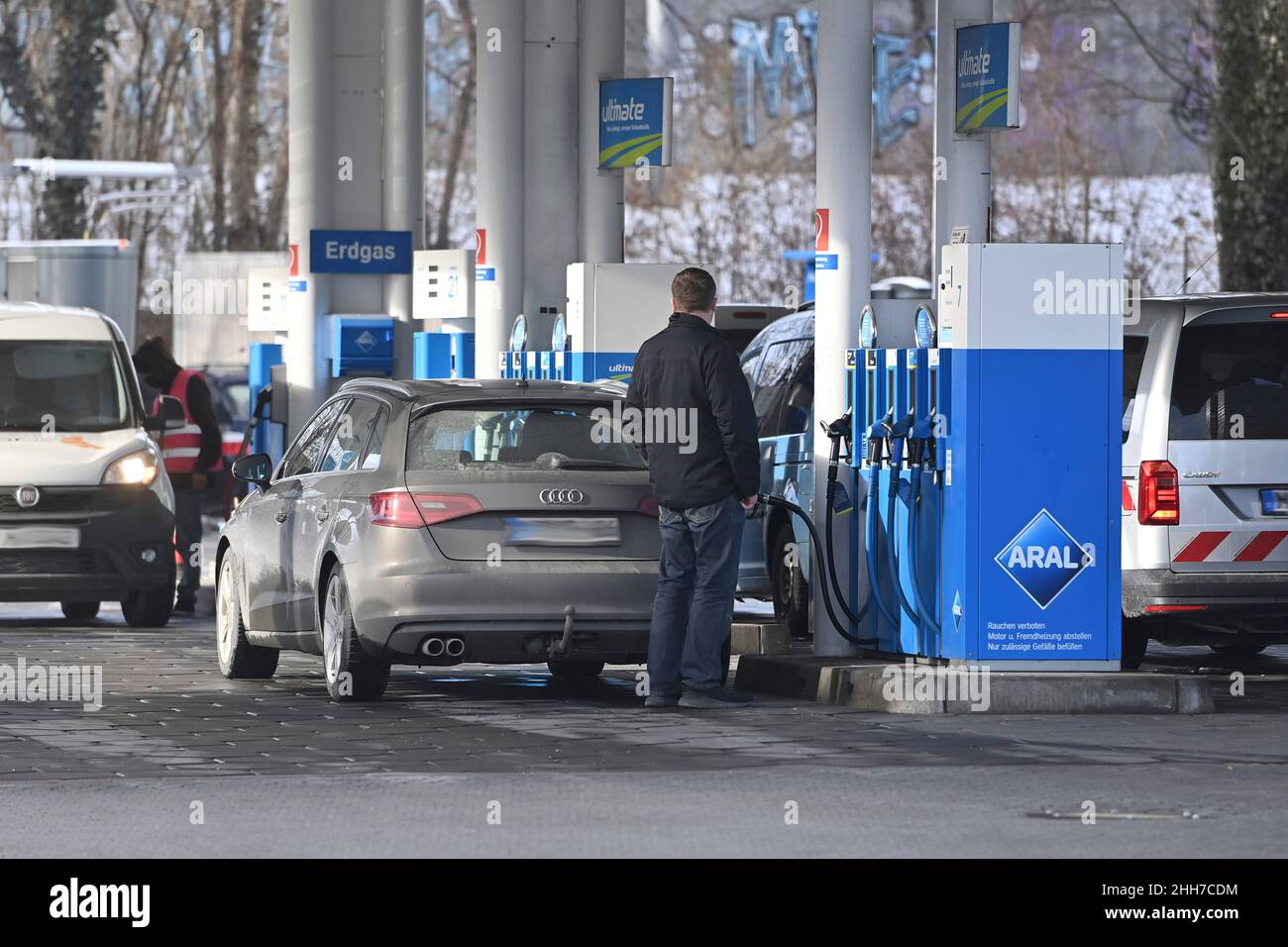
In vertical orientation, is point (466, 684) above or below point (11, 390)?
below

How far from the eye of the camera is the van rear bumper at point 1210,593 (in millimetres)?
12945

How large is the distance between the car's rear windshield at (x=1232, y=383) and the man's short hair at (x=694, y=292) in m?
2.37

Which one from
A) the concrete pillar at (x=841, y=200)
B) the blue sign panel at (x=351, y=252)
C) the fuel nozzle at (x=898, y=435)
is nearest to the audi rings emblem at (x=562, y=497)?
the fuel nozzle at (x=898, y=435)

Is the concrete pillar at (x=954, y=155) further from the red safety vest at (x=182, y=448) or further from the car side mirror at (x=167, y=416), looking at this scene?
the red safety vest at (x=182, y=448)

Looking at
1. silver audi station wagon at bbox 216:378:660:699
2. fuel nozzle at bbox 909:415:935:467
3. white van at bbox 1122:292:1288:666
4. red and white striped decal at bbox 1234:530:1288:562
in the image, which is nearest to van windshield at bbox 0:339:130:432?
silver audi station wagon at bbox 216:378:660:699

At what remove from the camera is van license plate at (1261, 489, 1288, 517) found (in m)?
12.9

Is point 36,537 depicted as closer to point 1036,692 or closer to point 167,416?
point 167,416

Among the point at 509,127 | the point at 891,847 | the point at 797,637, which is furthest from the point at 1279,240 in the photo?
the point at 891,847

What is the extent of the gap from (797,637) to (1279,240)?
17265 millimetres

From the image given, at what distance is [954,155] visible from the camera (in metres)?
13.9

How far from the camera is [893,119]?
169 ft

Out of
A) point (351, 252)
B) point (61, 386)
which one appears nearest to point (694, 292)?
point (61, 386)

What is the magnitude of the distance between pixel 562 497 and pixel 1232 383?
341 centimetres

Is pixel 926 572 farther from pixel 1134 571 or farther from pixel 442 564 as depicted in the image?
pixel 442 564
